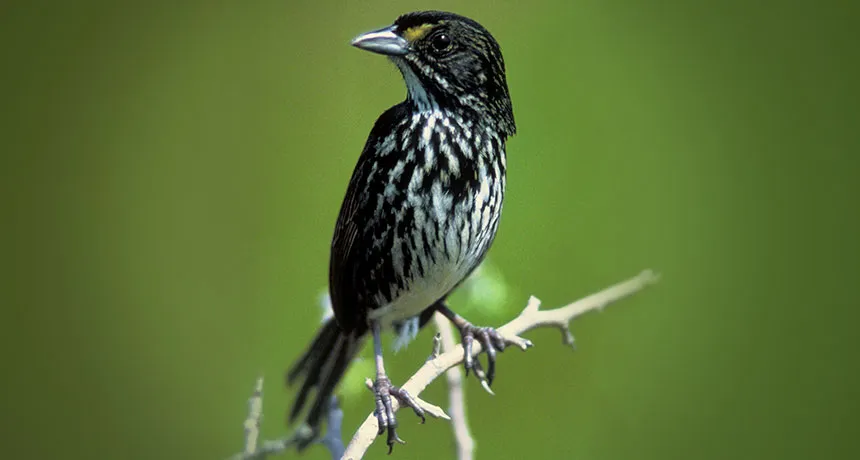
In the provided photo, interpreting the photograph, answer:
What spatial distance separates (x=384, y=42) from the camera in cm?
179

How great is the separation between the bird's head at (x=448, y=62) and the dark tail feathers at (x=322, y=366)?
693mm

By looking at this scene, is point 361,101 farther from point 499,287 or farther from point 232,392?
point 232,392

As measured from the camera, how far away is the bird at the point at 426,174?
188 centimetres

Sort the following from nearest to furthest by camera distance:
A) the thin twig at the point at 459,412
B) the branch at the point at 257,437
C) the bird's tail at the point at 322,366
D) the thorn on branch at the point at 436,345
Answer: the branch at the point at 257,437 < the thorn on branch at the point at 436,345 < the thin twig at the point at 459,412 < the bird's tail at the point at 322,366

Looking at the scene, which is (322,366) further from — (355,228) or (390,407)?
(355,228)

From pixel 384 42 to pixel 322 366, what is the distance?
0.91m

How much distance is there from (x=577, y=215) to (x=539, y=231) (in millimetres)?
116

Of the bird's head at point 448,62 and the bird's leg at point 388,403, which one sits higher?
the bird's head at point 448,62

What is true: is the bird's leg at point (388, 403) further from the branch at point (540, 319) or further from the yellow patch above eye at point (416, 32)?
the yellow patch above eye at point (416, 32)

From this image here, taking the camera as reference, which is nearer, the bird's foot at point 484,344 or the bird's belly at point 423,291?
the bird's belly at point 423,291

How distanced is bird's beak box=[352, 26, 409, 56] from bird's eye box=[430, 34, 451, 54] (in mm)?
57

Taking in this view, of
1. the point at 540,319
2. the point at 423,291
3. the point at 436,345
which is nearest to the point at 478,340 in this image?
the point at 423,291

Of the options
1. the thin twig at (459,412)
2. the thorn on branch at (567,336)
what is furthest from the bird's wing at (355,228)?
the thorn on branch at (567,336)

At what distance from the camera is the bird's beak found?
1745 mm
